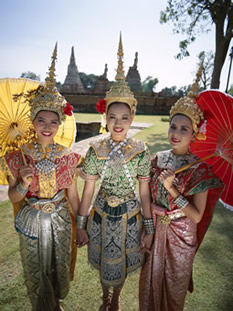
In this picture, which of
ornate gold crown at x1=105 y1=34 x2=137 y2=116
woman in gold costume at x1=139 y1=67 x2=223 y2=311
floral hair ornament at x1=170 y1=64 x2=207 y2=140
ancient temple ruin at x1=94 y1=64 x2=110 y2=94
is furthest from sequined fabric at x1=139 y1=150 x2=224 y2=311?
ancient temple ruin at x1=94 y1=64 x2=110 y2=94

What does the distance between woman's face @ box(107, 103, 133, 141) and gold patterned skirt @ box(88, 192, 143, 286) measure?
0.60 meters

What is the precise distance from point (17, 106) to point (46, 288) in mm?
1688

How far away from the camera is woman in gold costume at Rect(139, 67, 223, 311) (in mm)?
1800

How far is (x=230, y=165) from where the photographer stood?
1900 mm

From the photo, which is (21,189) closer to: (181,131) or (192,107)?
(181,131)

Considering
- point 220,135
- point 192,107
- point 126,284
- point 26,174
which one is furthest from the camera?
point 126,284

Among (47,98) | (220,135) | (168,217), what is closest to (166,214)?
(168,217)

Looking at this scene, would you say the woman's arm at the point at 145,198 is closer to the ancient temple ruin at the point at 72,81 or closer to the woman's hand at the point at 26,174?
the woman's hand at the point at 26,174

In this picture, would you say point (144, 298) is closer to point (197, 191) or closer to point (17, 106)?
point (197, 191)

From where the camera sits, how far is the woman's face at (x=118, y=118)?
183 cm

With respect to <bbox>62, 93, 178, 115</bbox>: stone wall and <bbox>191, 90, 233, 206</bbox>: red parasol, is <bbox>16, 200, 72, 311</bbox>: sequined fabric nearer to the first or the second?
<bbox>191, 90, 233, 206</bbox>: red parasol

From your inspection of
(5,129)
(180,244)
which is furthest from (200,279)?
(5,129)

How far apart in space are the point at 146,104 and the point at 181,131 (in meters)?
22.4

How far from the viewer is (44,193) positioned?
1856 mm
